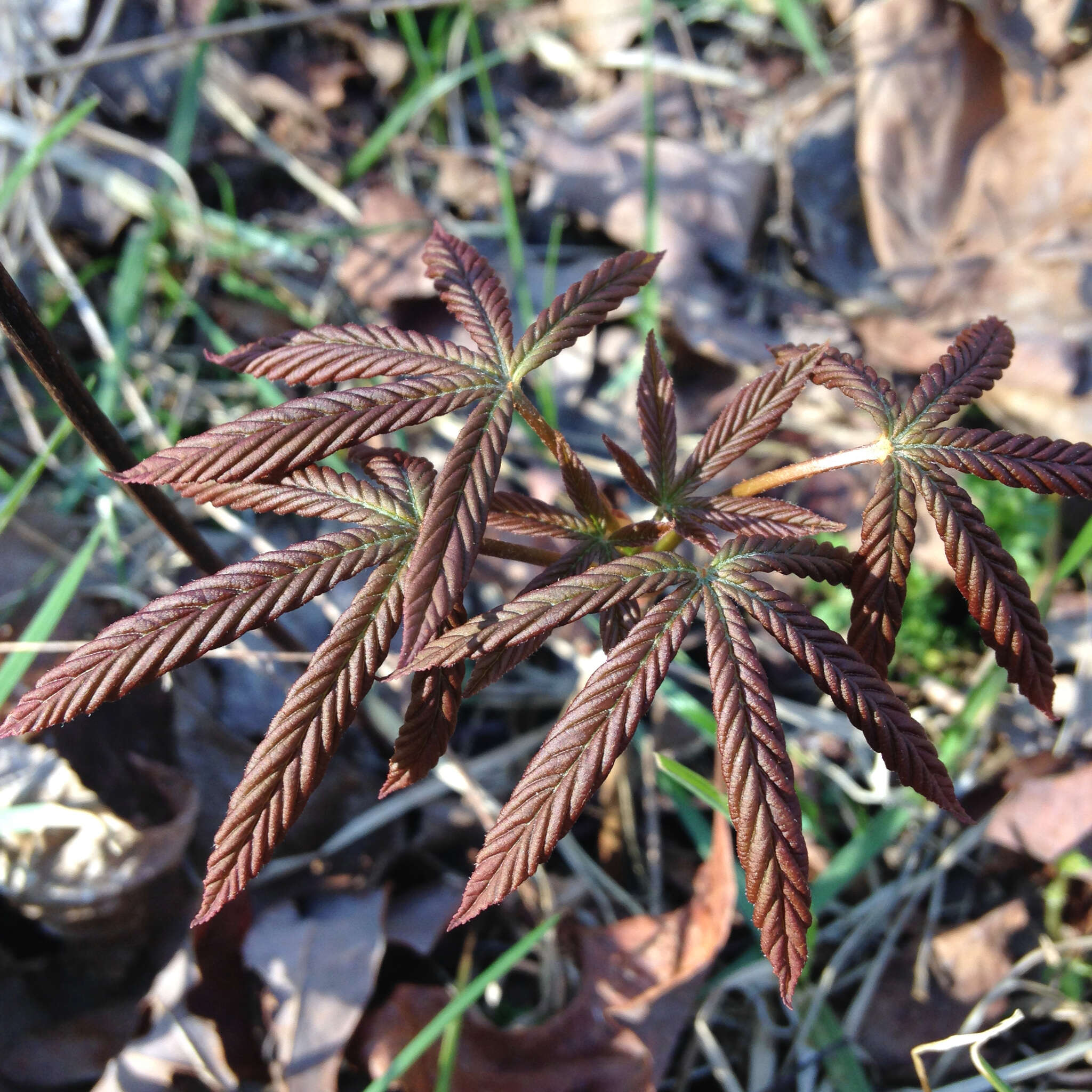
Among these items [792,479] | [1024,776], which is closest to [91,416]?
[792,479]

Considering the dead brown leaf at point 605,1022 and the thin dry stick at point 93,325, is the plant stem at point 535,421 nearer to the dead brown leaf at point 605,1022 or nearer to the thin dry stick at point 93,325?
the dead brown leaf at point 605,1022

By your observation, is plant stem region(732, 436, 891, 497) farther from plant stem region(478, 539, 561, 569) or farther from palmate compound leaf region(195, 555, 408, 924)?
palmate compound leaf region(195, 555, 408, 924)

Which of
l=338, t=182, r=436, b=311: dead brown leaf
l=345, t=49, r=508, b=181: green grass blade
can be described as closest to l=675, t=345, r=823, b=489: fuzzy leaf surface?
l=338, t=182, r=436, b=311: dead brown leaf

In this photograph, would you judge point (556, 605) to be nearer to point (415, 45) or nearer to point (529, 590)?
point (529, 590)

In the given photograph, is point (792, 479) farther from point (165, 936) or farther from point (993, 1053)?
point (165, 936)

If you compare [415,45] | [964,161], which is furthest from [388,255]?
[964,161]
